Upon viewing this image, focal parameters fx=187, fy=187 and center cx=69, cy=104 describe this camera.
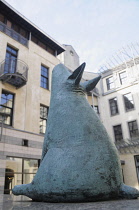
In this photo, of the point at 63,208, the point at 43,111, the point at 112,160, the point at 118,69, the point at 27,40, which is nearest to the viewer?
the point at 63,208

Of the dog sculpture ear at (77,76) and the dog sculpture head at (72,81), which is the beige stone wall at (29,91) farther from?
the dog sculpture ear at (77,76)

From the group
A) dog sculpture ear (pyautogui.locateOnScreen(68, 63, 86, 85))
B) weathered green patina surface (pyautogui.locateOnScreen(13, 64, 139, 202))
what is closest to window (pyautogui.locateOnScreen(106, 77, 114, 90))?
dog sculpture ear (pyautogui.locateOnScreen(68, 63, 86, 85))

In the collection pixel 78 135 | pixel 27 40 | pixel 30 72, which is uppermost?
pixel 27 40

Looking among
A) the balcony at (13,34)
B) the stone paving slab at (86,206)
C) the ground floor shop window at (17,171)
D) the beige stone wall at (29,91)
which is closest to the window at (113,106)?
the beige stone wall at (29,91)

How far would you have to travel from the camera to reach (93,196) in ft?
7.97

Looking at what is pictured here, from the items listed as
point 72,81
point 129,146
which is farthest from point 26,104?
point 129,146

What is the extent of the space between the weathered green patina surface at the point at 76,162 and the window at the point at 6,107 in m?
8.64

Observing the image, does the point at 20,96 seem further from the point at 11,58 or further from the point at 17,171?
the point at 17,171

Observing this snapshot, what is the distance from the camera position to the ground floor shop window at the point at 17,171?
10023 millimetres

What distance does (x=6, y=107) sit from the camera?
37.8ft

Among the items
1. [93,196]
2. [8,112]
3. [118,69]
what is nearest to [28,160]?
[8,112]

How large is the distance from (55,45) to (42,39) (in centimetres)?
139

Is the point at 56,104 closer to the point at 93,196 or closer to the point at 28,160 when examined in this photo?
the point at 93,196

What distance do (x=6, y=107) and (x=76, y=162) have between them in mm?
9831
